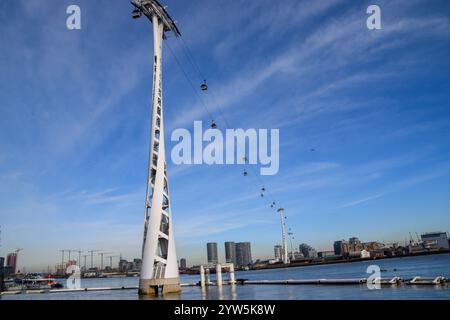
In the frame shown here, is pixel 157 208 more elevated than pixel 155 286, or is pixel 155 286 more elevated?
pixel 157 208

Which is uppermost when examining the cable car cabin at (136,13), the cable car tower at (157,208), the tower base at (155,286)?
the cable car cabin at (136,13)

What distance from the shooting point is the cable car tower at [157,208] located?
5088 centimetres

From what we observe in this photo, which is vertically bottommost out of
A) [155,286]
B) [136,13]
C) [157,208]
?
[155,286]

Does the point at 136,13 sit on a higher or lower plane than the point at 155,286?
higher

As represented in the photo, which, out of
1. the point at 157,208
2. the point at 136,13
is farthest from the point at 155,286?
the point at 136,13

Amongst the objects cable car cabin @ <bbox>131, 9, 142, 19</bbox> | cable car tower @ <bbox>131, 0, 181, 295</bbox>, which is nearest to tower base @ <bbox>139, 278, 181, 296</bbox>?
cable car tower @ <bbox>131, 0, 181, 295</bbox>

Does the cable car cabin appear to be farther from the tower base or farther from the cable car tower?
the tower base

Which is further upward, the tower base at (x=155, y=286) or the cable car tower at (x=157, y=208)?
the cable car tower at (x=157, y=208)

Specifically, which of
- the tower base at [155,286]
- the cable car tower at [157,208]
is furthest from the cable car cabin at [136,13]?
the tower base at [155,286]

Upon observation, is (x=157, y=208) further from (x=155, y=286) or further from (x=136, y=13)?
(x=136, y=13)

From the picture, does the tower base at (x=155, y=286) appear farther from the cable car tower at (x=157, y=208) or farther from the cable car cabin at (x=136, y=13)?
the cable car cabin at (x=136, y=13)

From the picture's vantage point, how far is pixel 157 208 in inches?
2040
